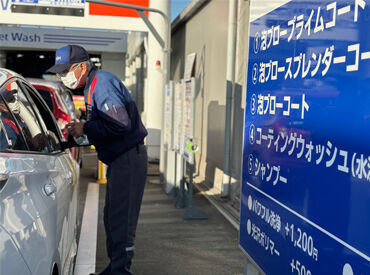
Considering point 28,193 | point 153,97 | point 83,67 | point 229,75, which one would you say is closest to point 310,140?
point 28,193

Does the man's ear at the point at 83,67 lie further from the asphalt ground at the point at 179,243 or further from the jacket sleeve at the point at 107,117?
the asphalt ground at the point at 179,243

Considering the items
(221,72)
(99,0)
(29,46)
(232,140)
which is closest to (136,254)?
(232,140)

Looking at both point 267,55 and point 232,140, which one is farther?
point 232,140

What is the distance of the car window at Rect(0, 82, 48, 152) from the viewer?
9.01 ft

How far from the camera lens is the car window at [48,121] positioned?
3.64 meters

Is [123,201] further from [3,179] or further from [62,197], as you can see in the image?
[3,179]

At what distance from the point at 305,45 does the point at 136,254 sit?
3.68m

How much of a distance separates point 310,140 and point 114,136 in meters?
2.08

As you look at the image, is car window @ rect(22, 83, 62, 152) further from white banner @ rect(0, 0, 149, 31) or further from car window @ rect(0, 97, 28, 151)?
white banner @ rect(0, 0, 149, 31)

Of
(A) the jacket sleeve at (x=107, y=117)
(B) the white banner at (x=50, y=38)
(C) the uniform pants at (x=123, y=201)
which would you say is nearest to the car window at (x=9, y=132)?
(A) the jacket sleeve at (x=107, y=117)

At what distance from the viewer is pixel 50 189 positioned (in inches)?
101

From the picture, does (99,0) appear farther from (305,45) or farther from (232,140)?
(305,45)

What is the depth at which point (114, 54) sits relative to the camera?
30.0m

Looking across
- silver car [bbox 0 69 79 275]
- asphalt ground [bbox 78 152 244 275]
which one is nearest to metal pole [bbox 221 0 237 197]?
asphalt ground [bbox 78 152 244 275]
